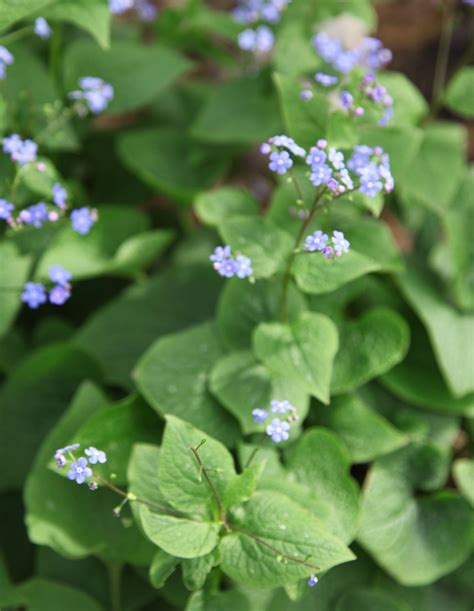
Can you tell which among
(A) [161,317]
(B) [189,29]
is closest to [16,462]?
(A) [161,317]

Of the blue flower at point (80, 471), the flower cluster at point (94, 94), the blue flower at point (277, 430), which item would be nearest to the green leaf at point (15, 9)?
the flower cluster at point (94, 94)

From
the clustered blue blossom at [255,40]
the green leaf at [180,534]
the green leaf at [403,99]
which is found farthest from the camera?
the clustered blue blossom at [255,40]

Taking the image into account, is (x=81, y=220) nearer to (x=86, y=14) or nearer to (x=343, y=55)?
(x=86, y=14)

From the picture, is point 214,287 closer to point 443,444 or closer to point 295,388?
point 295,388

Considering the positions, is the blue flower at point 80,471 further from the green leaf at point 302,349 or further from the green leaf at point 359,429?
the green leaf at point 359,429

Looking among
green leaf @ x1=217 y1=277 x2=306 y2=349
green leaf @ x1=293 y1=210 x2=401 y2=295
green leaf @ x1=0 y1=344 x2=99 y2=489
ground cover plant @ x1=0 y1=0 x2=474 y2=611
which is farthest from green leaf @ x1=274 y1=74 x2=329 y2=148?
green leaf @ x1=0 y1=344 x2=99 y2=489

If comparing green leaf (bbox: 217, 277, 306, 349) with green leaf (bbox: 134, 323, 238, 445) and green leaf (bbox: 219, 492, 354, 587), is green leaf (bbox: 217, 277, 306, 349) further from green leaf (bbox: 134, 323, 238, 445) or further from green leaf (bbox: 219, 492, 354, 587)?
green leaf (bbox: 219, 492, 354, 587)

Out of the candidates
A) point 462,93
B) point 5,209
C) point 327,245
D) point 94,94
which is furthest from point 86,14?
point 462,93
